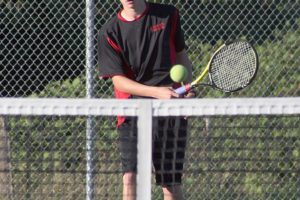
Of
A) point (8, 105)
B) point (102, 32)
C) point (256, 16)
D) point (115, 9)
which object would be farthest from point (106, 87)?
point (8, 105)

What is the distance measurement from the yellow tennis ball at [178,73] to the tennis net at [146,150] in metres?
0.25

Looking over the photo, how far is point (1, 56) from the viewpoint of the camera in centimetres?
649

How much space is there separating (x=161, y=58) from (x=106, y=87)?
6.55ft

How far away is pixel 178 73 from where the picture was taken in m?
4.36

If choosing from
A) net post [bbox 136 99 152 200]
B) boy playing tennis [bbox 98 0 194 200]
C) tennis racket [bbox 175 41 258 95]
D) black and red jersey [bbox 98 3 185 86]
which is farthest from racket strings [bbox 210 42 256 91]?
net post [bbox 136 99 152 200]

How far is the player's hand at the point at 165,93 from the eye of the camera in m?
4.26

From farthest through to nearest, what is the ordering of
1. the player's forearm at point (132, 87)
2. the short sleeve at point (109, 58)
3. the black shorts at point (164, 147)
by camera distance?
the short sleeve at point (109, 58), the player's forearm at point (132, 87), the black shorts at point (164, 147)

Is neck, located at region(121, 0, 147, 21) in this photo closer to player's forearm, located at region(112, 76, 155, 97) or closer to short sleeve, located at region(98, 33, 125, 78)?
short sleeve, located at region(98, 33, 125, 78)

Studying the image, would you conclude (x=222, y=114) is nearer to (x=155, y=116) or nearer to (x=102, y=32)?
(x=155, y=116)

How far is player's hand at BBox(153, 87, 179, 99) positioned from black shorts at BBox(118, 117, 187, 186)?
4.2 inches

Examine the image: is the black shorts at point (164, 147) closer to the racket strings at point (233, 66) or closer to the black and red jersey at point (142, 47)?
the black and red jersey at point (142, 47)

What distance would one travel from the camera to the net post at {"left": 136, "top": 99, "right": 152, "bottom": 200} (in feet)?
11.4

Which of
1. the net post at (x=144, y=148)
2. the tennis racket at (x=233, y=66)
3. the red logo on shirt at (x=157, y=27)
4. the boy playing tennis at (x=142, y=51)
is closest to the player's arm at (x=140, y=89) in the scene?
the boy playing tennis at (x=142, y=51)

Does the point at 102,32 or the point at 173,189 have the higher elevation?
the point at 102,32
